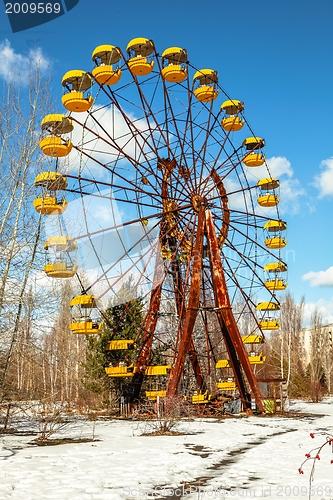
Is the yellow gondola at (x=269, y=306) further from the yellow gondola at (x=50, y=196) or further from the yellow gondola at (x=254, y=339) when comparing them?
the yellow gondola at (x=50, y=196)

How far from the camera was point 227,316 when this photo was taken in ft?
63.6

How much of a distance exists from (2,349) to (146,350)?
8248 millimetres

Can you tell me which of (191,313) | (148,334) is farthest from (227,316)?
(148,334)

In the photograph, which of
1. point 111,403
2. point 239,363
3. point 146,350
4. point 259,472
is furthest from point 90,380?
point 259,472

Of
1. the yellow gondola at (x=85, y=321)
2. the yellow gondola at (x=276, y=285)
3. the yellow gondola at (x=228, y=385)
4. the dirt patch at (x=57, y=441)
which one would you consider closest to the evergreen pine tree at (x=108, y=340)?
the yellow gondola at (x=85, y=321)

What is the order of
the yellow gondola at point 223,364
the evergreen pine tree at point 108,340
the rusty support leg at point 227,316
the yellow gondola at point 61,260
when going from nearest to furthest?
the yellow gondola at point 61,260 < the rusty support leg at point 227,316 < the yellow gondola at point 223,364 < the evergreen pine tree at point 108,340

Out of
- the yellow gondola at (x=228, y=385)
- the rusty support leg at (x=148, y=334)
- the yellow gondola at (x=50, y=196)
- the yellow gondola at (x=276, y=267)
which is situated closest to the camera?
the yellow gondola at (x=50, y=196)

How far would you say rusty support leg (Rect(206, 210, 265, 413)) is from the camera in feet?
62.4

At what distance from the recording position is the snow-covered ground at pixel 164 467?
704 centimetres

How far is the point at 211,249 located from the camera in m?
20.3

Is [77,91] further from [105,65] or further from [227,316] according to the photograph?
[227,316]

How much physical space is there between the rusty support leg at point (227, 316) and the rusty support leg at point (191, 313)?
1.43 feet

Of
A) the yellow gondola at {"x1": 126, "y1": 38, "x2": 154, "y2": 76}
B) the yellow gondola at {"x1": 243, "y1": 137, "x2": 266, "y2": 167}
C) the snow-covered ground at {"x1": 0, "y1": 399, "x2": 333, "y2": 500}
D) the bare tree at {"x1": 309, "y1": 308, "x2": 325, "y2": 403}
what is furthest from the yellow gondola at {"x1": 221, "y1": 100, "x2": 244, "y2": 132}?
the bare tree at {"x1": 309, "y1": 308, "x2": 325, "y2": 403}

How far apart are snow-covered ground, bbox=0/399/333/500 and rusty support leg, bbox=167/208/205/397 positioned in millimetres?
4445
